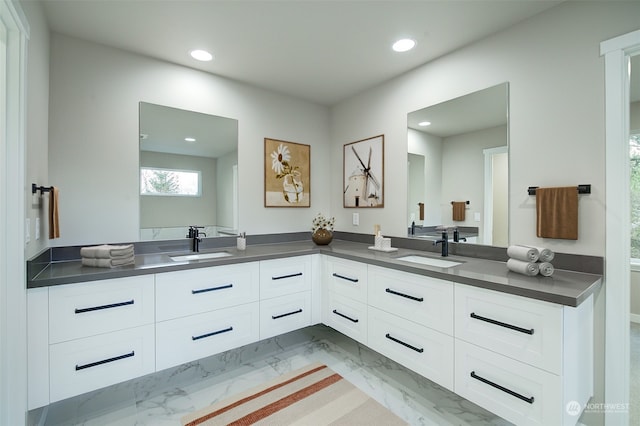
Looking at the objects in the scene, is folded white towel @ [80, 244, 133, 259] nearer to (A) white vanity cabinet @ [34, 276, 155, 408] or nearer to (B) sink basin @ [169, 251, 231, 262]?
(A) white vanity cabinet @ [34, 276, 155, 408]

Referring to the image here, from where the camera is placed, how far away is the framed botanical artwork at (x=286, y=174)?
291 cm

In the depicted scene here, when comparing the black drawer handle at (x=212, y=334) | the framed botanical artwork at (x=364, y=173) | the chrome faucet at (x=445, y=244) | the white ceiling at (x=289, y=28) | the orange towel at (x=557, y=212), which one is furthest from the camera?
the framed botanical artwork at (x=364, y=173)

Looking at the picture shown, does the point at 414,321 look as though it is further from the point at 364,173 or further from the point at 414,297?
the point at 364,173

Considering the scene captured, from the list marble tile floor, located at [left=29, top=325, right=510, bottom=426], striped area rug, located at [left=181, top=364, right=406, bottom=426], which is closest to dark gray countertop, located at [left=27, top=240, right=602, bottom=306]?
marble tile floor, located at [left=29, top=325, right=510, bottom=426]

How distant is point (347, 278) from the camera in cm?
228

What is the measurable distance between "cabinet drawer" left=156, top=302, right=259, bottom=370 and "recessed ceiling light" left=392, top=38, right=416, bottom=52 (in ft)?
7.11

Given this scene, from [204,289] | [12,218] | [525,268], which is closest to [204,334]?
[204,289]

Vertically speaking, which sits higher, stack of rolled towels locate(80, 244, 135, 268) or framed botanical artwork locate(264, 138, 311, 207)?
framed botanical artwork locate(264, 138, 311, 207)

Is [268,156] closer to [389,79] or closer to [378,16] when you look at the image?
[389,79]

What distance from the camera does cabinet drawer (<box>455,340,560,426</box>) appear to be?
1.25 m

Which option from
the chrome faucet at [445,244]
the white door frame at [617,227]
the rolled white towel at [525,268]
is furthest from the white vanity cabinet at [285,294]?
the white door frame at [617,227]

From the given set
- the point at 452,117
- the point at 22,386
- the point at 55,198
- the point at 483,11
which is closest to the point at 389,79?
the point at 452,117

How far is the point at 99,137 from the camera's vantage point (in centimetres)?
209

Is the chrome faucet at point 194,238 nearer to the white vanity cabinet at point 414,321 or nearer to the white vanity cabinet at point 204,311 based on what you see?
the white vanity cabinet at point 204,311
